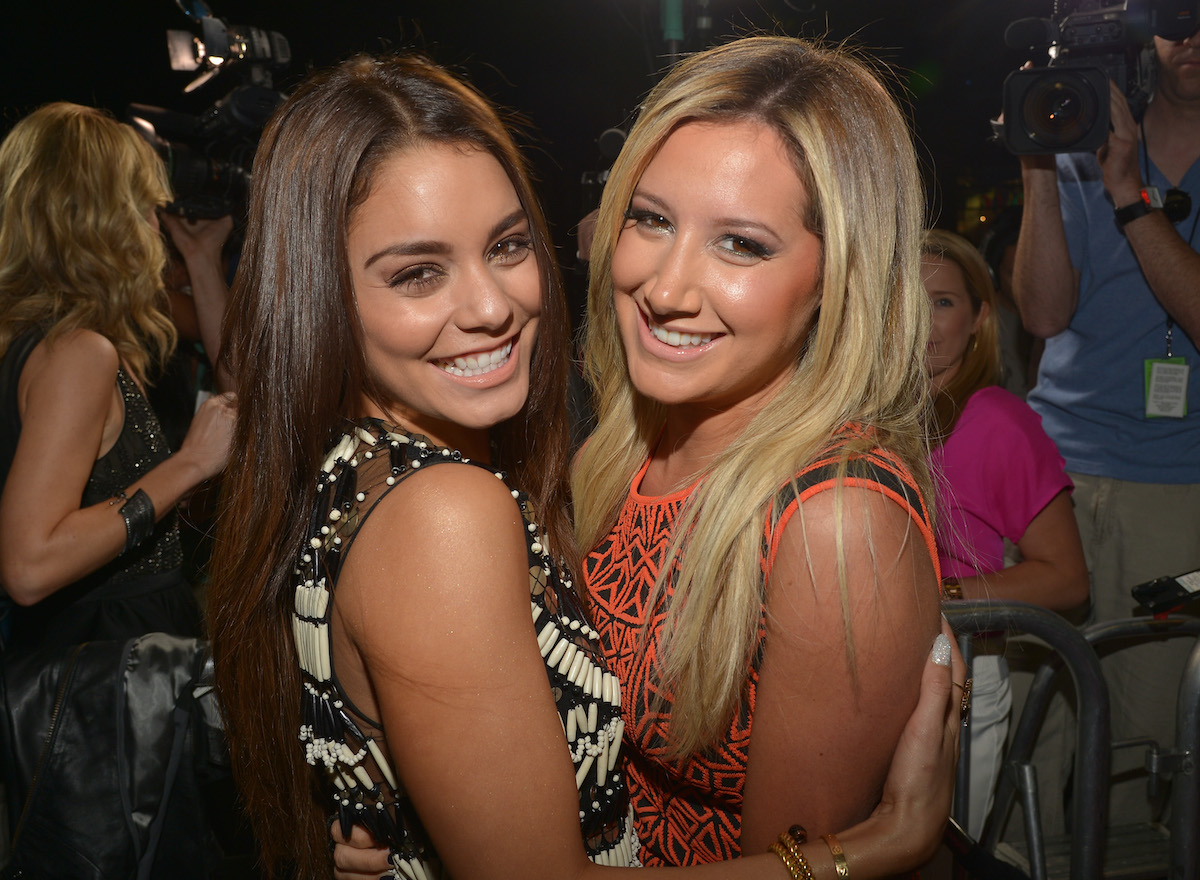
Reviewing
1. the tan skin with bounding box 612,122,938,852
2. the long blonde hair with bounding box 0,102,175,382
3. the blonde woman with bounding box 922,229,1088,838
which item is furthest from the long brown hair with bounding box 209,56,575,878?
the blonde woman with bounding box 922,229,1088,838

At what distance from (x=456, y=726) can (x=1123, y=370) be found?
2.65 meters

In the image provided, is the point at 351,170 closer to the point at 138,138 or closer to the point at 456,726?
the point at 456,726

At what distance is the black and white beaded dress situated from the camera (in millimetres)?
1175

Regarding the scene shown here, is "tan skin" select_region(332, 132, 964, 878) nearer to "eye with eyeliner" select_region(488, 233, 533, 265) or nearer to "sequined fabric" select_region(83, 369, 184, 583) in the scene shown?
"eye with eyeliner" select_region(488, 233, 533, 265)

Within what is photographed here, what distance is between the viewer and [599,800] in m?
1.32

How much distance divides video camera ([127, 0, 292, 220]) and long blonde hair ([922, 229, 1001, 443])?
2183 millimetres

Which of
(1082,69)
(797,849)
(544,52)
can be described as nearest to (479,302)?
(797,849)

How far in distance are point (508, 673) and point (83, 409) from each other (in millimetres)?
1653

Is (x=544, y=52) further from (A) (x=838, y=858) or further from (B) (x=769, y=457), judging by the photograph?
(A) (x=838, y=858)

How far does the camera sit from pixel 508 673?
1.08m

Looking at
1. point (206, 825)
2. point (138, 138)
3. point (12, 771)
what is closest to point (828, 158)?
point (206, 825)

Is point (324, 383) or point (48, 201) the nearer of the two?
point (324, 383)

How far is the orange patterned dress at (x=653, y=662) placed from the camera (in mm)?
1247

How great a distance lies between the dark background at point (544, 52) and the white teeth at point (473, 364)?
2.89m
